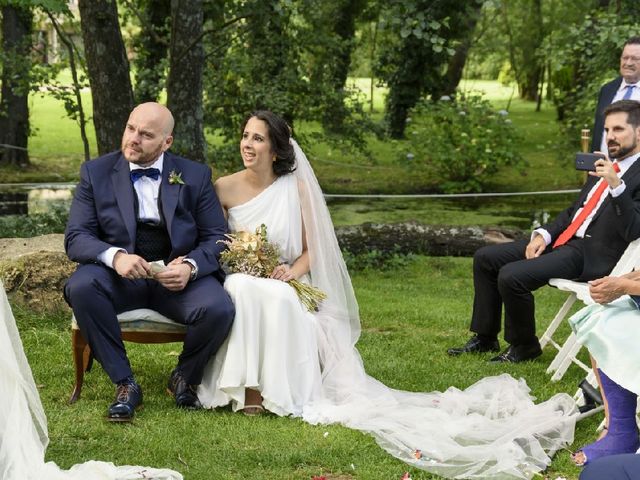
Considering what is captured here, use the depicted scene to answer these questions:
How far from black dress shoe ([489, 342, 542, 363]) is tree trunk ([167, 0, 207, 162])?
417cm

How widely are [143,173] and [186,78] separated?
3.93 meters

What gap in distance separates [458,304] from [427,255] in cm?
227

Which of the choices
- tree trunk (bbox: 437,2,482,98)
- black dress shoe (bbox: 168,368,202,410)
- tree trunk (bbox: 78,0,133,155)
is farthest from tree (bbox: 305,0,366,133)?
black dress shoe (bbox: 168,368,202,410)

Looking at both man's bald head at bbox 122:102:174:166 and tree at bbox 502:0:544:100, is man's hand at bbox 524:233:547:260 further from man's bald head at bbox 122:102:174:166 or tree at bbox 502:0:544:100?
tree at bbox 502:0:544:100

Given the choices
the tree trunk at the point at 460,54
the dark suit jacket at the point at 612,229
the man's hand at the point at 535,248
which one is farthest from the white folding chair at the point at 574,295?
the tree trunk at the point at 460,54

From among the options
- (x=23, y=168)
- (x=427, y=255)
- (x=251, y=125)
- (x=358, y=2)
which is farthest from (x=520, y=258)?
(x=358, y=2)

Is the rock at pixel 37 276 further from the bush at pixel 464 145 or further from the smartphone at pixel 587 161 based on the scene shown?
the bush at pixel 464 145

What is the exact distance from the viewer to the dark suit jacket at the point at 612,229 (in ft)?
18.3

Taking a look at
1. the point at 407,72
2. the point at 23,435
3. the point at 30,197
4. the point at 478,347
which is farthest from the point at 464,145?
the point at 23,435

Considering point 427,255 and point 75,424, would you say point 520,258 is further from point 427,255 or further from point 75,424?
point 427,255

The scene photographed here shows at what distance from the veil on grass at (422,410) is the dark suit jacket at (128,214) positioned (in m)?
0.60

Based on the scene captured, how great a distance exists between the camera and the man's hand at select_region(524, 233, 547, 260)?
20.6 feet

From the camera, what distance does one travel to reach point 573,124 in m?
15.9

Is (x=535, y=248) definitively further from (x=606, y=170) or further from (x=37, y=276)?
(x=37, y=276)
